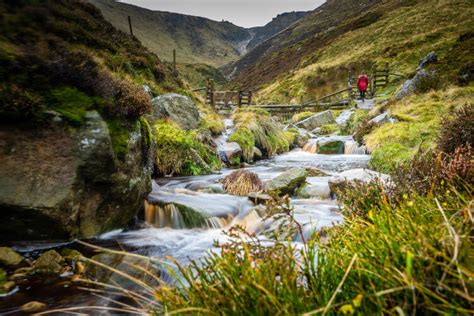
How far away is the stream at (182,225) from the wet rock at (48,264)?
8.3 inches

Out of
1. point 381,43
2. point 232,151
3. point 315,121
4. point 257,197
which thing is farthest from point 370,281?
point 381,43

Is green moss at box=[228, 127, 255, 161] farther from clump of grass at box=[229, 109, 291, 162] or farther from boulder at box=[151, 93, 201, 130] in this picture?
boulder at box=[151, 93, 201, 130]

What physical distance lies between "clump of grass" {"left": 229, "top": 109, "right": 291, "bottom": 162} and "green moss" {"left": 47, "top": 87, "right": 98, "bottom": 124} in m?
8.43

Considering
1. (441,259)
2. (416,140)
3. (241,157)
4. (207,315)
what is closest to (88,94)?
(207,315)

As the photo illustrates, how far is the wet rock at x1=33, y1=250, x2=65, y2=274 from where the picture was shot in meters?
4.14

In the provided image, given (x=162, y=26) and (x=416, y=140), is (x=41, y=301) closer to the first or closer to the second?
(x=416, y=140)

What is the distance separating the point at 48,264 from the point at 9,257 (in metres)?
0.55

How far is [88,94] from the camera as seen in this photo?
581cm

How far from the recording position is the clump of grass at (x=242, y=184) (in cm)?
820

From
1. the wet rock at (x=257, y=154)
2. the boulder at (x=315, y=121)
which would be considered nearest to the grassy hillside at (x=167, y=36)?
the boulder at (x=315, y=121)

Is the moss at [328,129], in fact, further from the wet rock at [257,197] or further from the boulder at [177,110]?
the wet rock at [257,197]

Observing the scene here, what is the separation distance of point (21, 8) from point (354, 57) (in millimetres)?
38741

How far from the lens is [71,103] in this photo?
5.41m

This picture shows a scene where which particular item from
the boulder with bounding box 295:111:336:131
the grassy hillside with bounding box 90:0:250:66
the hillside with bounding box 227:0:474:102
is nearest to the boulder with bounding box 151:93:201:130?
the boulder with bounding box 295:111:336:131
